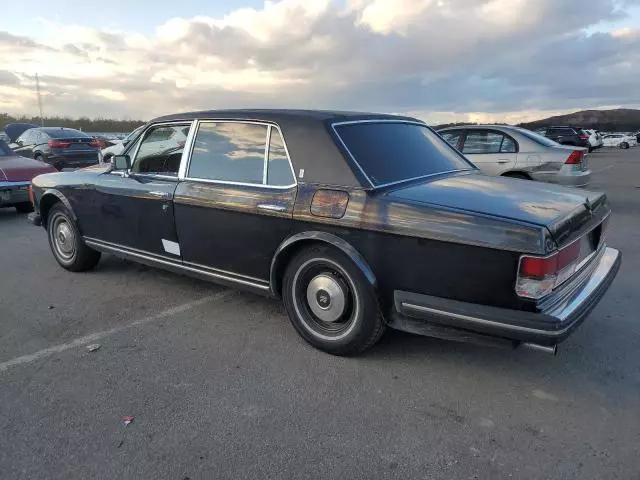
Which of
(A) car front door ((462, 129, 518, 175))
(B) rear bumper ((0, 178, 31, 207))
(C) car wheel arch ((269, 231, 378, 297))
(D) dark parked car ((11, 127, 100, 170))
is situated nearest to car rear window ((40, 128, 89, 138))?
(D) dark parked car ((11, 127, 100, 170))

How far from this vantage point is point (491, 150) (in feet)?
28.2

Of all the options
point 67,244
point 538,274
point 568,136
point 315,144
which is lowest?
point 67,244

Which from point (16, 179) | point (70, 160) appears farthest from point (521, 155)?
point (70, 160)

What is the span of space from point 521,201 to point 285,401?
6.08 ft

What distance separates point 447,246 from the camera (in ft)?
9.43

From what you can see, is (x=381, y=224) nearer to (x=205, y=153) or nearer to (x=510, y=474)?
(x=510, y=474)

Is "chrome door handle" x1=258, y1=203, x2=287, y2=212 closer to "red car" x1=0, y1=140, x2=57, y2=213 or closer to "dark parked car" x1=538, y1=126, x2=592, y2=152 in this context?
"red car" x1=0, y1=140, x2=57, y2=213

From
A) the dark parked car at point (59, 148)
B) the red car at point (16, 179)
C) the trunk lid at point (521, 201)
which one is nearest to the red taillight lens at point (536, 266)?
the trunk lid at point (521, 201)

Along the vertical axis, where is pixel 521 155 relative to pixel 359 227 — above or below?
above

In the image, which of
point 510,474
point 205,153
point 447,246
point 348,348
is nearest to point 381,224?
point 447,246

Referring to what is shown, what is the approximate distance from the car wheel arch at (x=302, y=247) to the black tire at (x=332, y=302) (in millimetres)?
43

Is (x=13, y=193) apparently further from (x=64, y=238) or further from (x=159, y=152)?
(x=159, y=152)

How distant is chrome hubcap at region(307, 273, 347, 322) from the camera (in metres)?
3.42

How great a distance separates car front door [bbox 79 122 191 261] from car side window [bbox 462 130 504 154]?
5.76 m
